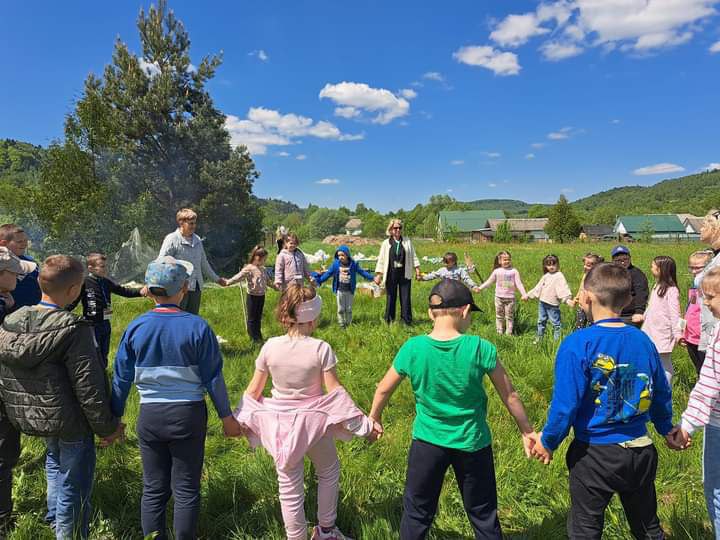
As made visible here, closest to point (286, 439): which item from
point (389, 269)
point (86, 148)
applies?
point (389, 269)

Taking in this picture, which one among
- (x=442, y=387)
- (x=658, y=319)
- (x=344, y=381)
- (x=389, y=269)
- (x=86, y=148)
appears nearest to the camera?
(x=442, y=387)

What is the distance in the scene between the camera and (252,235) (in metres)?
24.6

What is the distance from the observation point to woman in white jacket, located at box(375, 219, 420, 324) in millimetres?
7207

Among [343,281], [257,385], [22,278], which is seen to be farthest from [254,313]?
[257,385]

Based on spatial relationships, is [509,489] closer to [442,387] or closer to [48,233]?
[442,387]

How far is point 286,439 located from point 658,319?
13.8 ft

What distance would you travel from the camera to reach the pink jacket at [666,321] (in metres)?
4.27

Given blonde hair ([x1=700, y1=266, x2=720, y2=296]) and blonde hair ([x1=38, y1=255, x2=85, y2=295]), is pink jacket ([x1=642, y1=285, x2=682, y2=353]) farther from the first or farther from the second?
blonde hair ([x1=38, y1=255, x2=85, y2=295])

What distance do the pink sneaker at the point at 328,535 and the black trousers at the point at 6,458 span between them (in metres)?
1.88

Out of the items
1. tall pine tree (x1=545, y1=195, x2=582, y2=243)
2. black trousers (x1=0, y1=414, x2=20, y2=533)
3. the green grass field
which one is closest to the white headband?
the green grass field

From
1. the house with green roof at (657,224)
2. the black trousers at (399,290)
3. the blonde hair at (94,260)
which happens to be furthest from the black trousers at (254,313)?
the house with green roof at (657,224)

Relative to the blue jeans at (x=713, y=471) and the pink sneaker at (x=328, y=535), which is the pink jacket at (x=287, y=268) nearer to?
the pink sneaker at (x=328, y=535)

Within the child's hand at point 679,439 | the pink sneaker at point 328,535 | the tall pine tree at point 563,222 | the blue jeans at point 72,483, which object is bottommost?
the pink sneaker at point 328,535

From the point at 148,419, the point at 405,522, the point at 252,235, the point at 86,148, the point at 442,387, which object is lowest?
the point at 405,522
